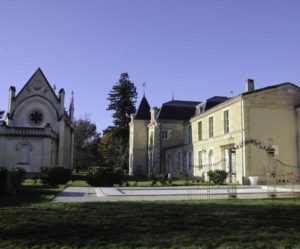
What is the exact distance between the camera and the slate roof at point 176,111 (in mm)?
47000

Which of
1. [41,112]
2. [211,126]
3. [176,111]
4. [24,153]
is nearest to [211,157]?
[211,126]

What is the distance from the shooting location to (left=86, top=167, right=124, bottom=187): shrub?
894 inches

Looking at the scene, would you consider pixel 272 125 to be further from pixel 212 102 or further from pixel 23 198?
pixel 23 198

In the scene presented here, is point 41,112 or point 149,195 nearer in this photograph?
point 149,195

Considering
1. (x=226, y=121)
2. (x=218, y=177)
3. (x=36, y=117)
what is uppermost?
(x=36, y=117)

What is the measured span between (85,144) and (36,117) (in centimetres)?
2818

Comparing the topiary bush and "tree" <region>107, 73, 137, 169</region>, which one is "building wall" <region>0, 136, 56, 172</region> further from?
"tree" <region>107, 73, 137, 169</region>

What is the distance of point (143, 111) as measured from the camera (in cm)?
5500

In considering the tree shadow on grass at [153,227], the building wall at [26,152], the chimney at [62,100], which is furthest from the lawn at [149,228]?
the chimney at [62,100]

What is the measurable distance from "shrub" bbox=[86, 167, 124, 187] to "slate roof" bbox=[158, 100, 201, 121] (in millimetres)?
24413

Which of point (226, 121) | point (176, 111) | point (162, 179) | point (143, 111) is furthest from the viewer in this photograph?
point (143, 111)

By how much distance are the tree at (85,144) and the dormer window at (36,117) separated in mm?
23944

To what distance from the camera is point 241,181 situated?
27.7m

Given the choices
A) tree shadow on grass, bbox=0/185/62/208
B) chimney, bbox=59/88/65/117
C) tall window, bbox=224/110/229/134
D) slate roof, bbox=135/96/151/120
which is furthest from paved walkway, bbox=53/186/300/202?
slate roof, bbox=135/96/151/120
